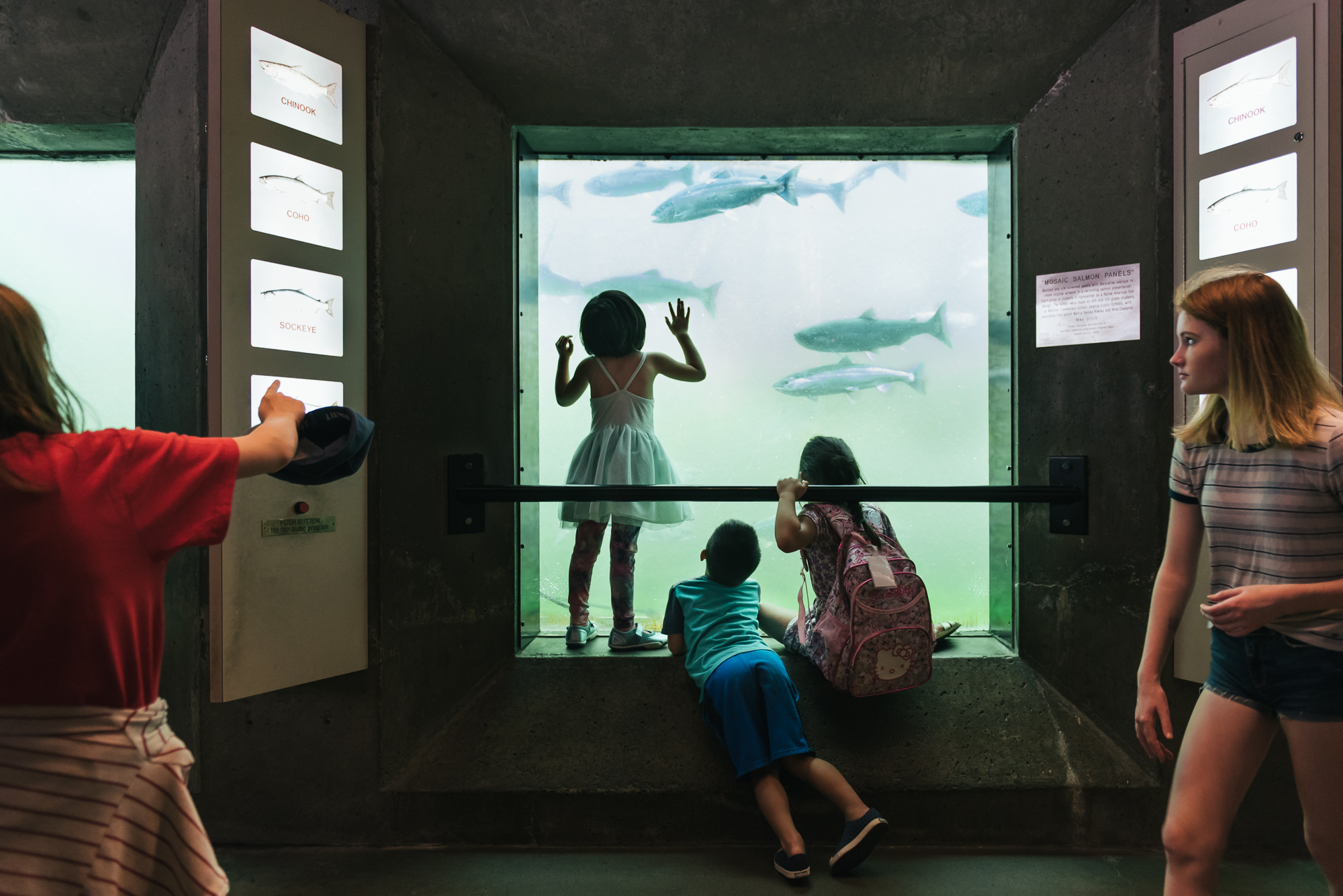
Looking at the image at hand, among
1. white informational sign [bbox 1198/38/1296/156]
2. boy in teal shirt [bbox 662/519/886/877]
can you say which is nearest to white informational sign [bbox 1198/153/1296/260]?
white informational sign [bbox 1198/38/1296/156]

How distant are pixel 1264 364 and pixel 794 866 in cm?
194

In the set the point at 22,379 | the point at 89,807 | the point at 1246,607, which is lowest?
the point at 89,807

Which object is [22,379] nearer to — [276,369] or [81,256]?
[276,369]

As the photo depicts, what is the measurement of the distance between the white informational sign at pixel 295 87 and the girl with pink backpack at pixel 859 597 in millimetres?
2093

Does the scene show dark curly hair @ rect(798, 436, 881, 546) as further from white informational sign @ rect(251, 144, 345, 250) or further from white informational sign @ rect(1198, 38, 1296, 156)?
white informational sign @ rect(251, 144, 345, 250)

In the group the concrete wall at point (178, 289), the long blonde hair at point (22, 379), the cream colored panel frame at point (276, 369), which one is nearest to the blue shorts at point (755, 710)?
the cream colored panel frame at point (276, 369)

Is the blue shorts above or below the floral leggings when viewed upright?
below

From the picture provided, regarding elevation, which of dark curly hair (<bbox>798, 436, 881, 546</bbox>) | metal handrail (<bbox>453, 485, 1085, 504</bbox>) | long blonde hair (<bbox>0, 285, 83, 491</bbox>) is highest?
long blonde hair (<bbox>0, 285, 83, 491</bbox>)

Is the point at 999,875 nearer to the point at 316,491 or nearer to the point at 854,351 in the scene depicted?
the point at 854,351

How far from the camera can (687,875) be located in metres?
2.45

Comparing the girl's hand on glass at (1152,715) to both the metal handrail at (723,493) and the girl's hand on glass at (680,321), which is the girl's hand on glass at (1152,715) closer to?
the metal handrail at (723,493)

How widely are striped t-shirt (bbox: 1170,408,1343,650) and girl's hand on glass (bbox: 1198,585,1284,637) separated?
6 cm

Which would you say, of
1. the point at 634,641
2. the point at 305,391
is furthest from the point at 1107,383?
the point at 305,391

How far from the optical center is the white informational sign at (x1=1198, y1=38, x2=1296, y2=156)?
2459 millimetres
